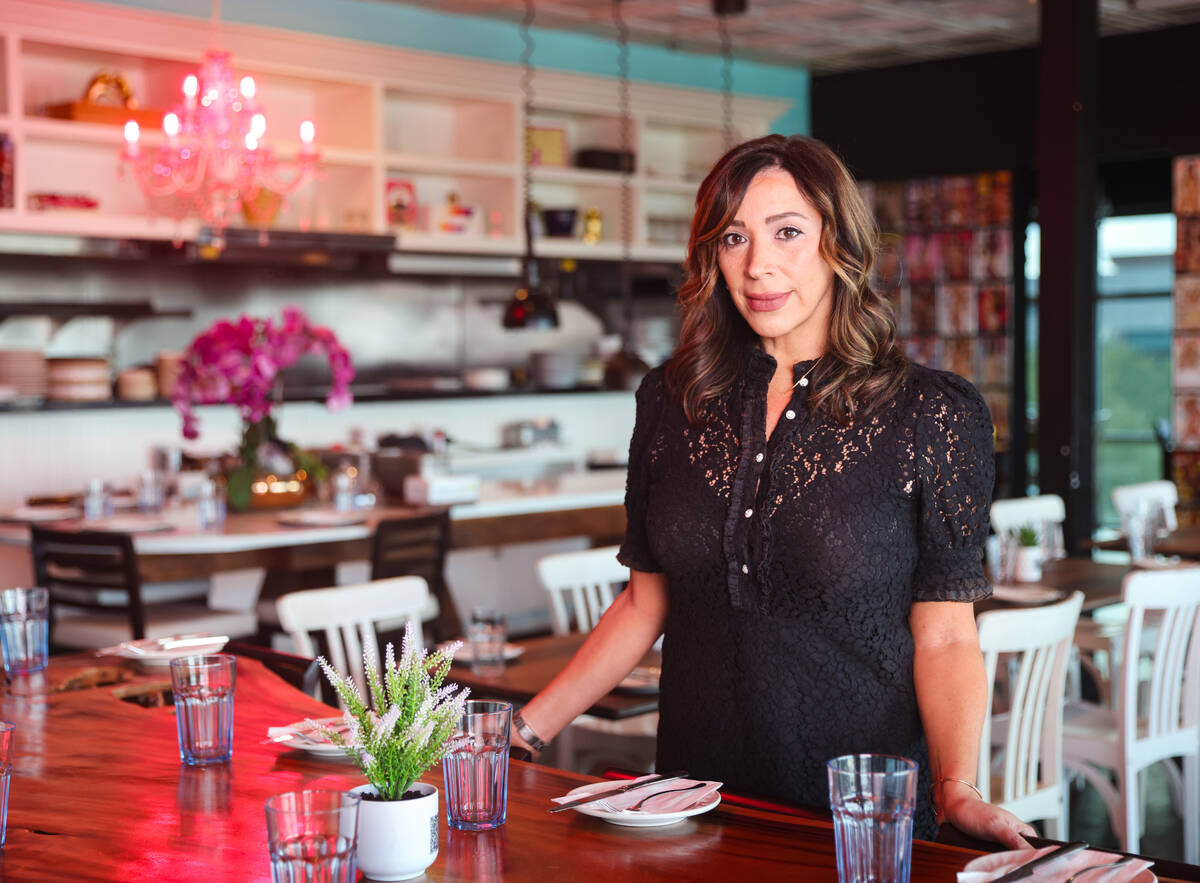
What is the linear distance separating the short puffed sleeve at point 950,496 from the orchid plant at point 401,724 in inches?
29.5

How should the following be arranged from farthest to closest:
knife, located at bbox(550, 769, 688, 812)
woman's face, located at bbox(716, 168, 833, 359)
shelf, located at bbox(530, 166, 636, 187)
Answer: shelf, located at bbox(530, 166, 636, 187)
woman's face, located at bbox(716, 168, 833, 359)
knife, located at bbox(550, 769, 688, 812)

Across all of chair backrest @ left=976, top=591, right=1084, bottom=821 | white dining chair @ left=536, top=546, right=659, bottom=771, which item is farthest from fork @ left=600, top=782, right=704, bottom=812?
white dining chair @ left=536, top=546, right=659, bottom=771

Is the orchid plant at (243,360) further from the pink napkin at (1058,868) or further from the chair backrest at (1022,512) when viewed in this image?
the pink napkin at (1058,868)

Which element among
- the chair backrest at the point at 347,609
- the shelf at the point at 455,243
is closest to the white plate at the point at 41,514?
the chair backrest at the point at 347,609

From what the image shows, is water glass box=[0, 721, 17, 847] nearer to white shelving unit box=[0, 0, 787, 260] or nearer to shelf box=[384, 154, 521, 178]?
white shelving unit box=[0, 0, 787, 260]

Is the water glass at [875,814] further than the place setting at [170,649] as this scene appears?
No

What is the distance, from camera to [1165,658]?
12.4 ft

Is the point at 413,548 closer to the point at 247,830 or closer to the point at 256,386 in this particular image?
the point at 256,386

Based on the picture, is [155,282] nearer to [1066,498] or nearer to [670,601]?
[1066,498]

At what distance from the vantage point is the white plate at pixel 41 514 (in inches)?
212

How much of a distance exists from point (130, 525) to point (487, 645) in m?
2.38

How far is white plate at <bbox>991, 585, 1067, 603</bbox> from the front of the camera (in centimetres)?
407

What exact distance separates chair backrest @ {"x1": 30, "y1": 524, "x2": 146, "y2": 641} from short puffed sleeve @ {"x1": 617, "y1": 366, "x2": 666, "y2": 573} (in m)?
2.76

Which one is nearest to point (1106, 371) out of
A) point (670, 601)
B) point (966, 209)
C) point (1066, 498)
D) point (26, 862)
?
point (966, 209)
